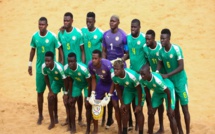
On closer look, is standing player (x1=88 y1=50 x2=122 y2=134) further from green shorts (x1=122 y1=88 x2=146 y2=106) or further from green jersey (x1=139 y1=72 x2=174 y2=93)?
green jersey (x1=139 y1=72 x2=174 y2=93)

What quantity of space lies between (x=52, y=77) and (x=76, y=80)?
0.69 metres

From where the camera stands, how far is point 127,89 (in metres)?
12.1

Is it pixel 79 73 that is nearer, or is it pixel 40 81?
pixel 79 73

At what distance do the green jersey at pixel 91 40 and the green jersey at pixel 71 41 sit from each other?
0.18 metres

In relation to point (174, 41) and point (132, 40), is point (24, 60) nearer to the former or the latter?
point (174, 41)

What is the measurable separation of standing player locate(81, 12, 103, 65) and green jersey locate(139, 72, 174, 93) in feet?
6.44

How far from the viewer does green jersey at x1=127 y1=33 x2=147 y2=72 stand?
1248cm

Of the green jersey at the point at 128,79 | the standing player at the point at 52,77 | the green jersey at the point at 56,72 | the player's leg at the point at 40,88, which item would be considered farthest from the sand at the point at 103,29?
the green jersey at the point at 128,79

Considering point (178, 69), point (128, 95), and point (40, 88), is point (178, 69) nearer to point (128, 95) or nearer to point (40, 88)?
point (128, 95)

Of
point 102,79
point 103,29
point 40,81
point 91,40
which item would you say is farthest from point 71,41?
point 103,29

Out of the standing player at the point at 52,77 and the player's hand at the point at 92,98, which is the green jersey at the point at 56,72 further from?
the player's hand at the point at 92,98

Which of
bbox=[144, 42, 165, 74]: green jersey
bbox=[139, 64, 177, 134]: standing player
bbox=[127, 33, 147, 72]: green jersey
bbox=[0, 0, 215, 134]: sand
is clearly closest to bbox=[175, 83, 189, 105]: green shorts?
bbox=[139, 64, 177, 134]: standing player

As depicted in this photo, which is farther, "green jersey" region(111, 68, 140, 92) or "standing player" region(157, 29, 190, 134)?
"green jersey" region(111, 68, 140, 92)

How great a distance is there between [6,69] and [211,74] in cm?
645
